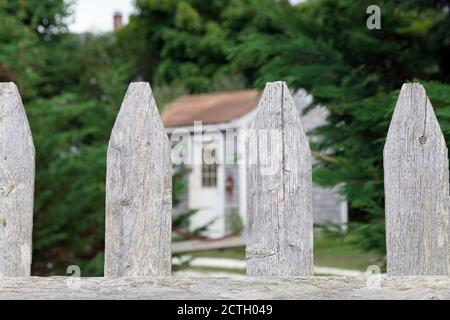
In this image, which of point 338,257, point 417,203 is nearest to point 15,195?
point 417,203

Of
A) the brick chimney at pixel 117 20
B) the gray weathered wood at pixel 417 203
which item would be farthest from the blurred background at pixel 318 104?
the brick chimney at pixel 117 20

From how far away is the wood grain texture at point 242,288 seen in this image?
195 centimetres

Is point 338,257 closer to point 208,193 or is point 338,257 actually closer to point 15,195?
point 208,193

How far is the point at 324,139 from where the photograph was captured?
12.9 ft

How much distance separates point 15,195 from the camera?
2.16 m

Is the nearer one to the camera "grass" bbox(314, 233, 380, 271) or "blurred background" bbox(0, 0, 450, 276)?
"blurred background" bbox(0, 0, 450, 276)

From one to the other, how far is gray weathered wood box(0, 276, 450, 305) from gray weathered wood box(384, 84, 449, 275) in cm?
12

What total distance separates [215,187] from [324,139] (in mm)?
15526

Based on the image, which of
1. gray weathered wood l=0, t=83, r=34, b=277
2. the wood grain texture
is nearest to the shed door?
gray weathered wood l=0, t=83, r=34, b=277

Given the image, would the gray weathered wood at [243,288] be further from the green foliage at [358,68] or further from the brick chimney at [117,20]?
the brick chimney at [117,20]

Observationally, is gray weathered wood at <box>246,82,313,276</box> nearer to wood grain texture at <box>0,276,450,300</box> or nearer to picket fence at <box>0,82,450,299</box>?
picket fence at <box>0,82,450,299</box>

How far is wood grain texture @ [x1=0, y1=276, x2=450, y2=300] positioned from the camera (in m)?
1.95
